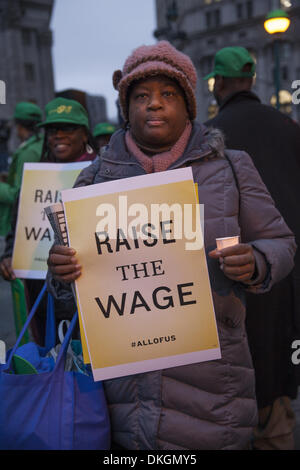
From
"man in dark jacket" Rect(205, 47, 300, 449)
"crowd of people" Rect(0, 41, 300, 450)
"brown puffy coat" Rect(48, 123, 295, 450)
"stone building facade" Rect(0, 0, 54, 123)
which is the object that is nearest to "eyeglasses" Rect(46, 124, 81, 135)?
"man in dark jacket" Rect(205, 47, 300, 449)

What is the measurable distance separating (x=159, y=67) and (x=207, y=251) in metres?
0.66

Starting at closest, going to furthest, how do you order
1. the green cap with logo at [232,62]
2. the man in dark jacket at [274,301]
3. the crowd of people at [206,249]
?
the crowd of people at [206,249]
the man in dark jacket at [274,301]
the green cap with logo at [232,62]

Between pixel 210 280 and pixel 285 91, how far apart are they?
192 ft

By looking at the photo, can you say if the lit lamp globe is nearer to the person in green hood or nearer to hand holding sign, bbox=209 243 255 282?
the person in green hood

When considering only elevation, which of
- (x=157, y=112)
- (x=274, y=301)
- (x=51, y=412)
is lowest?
(x=274, y=301)

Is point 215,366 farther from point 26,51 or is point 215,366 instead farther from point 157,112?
point 26,51

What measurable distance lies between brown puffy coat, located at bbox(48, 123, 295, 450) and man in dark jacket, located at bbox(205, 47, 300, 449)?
0.95 m

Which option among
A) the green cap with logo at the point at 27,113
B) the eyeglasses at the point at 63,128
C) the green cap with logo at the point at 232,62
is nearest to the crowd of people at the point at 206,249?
the green cap with logo at the point at 232,62

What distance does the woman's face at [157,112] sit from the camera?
63.7 inches

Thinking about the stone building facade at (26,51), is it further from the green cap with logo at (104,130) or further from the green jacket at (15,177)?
the green jacket at (15,177)

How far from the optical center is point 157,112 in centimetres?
161

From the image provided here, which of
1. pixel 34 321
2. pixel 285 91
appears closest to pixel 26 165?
pixel 34 321

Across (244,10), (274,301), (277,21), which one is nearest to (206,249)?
(274,301)
